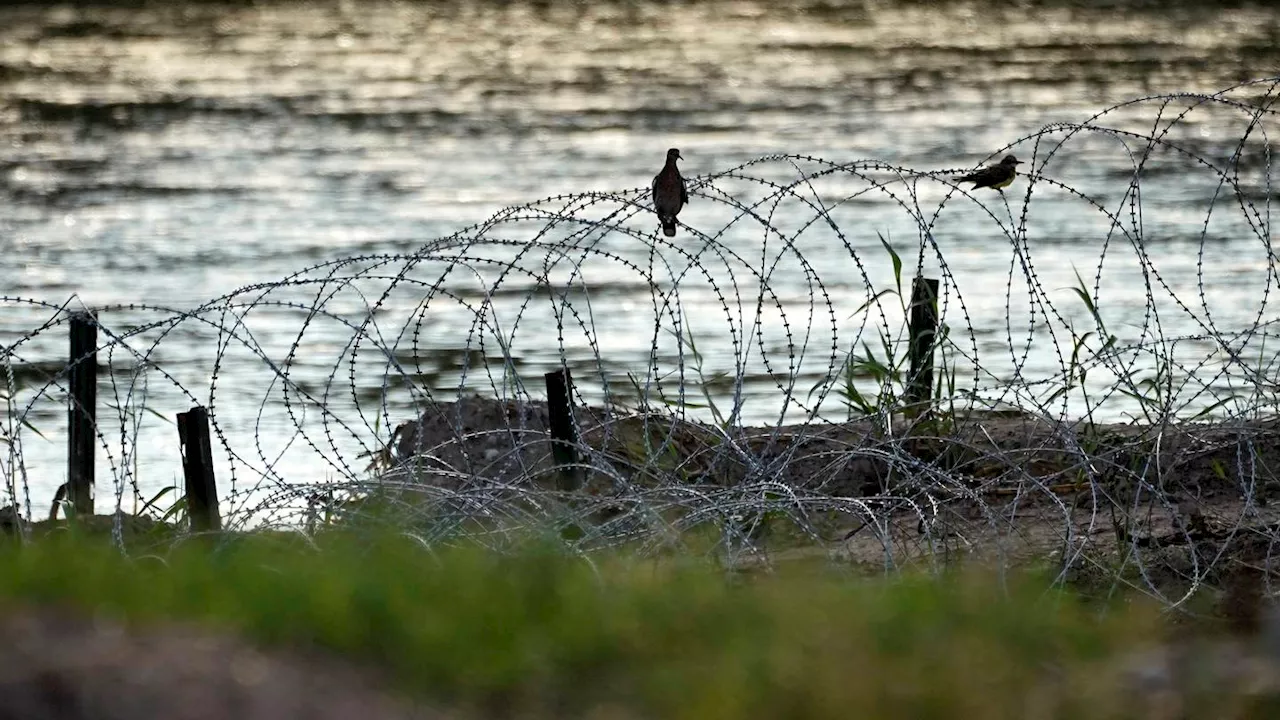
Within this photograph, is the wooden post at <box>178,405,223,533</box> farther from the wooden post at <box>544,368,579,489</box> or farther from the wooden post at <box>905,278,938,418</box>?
the wooden post at <box>905,278,938,418</box>

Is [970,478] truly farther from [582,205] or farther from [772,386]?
[772,386]

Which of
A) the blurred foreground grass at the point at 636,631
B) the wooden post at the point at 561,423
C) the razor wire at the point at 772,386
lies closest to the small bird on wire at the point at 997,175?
the razor wire at the point at 772,386

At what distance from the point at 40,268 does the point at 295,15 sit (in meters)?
19.9

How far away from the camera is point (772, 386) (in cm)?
1001

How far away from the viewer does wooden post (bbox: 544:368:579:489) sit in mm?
6809

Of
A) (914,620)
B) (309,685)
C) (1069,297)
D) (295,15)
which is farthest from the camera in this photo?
(295,15)

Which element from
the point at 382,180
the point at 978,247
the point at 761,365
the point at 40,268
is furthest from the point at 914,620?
the point at 382,180

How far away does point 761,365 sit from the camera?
10570 mm

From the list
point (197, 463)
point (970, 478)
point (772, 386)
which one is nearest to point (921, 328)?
point (970, 478)

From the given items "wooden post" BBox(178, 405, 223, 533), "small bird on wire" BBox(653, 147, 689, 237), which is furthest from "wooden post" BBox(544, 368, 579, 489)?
"wooden post" BBox(178, 405, 223, 533)

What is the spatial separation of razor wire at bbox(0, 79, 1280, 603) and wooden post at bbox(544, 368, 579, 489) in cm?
7

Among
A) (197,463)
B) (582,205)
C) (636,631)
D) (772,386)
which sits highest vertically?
(582,205)

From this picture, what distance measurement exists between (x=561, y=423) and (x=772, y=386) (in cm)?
323

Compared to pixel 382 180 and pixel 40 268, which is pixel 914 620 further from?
pixel 382 180
